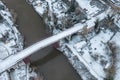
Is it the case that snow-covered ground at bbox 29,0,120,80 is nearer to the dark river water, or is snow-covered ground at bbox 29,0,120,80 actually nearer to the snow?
the snow

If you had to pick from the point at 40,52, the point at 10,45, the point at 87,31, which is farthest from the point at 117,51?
the point at 10,45

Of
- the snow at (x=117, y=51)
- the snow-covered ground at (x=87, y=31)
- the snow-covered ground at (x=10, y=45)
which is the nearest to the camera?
the snow at (x=117, y=51)

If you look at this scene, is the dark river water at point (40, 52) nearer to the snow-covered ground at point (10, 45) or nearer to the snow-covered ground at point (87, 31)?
the snow-covered ground at point (87, 31)

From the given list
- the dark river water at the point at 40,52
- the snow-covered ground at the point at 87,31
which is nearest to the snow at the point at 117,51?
the snow-covered ground at the point at 87,31

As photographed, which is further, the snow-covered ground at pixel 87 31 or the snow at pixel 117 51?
the snow-covered ground at pixel 87 31

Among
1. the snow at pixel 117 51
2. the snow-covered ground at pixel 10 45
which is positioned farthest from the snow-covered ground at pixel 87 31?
the snow-covered ground at pixel 10 45

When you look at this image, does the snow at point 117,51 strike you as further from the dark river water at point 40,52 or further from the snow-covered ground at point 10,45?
the snow-covered ground at point 10,45

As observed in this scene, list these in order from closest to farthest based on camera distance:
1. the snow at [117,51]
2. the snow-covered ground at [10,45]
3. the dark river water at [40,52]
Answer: the snow at [117,51], the snow-covered ground at [10,45], the dark river water at [40,52]

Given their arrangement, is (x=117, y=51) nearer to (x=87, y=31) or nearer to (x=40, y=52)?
(x=87, y=31)
